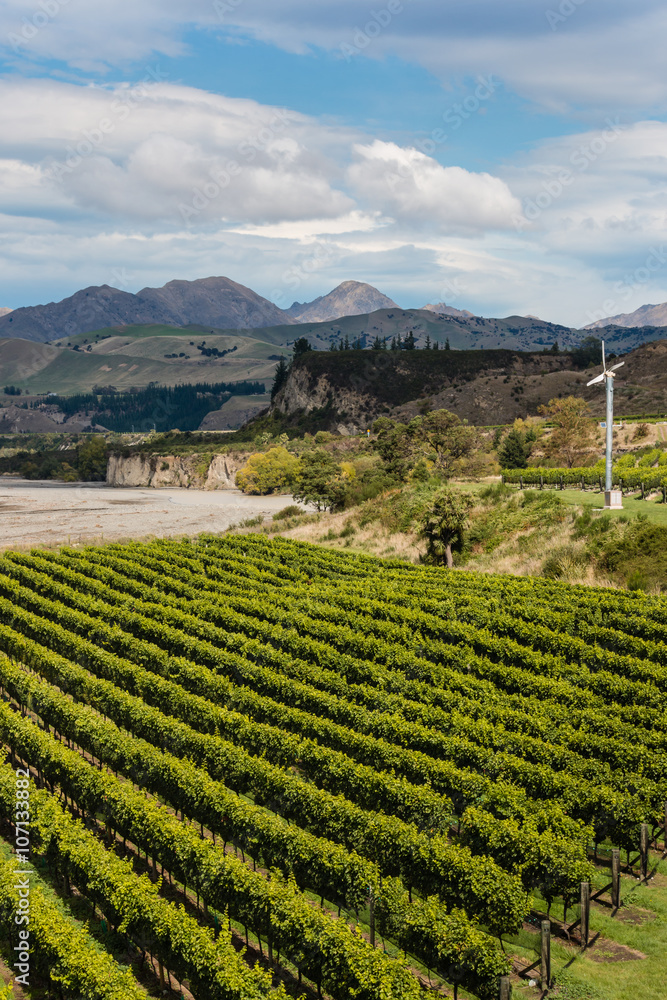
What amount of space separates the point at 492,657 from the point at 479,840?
46.4ft

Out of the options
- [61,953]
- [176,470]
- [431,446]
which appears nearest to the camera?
[61,953]

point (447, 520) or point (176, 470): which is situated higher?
point (176, 470)

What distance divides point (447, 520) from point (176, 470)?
5293 inches

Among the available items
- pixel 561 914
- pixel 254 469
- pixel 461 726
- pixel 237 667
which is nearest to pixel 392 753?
pixel 461 726

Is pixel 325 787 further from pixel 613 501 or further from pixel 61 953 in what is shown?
pixel 613 501

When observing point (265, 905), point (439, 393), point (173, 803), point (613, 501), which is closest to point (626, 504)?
point (613, 501)

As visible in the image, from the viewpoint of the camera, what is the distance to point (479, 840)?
17.5 m

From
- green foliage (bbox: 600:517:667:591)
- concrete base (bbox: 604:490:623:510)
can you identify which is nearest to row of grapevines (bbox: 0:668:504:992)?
green foliage (bbox: 600:517:667:591)

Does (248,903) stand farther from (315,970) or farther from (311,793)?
(311,793)

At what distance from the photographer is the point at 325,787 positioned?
20.9 meters

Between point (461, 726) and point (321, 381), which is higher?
point (321, 381)

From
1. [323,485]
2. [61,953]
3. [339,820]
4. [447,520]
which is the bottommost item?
[61,953]

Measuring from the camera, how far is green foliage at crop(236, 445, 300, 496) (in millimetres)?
140500

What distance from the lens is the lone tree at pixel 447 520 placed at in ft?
172
